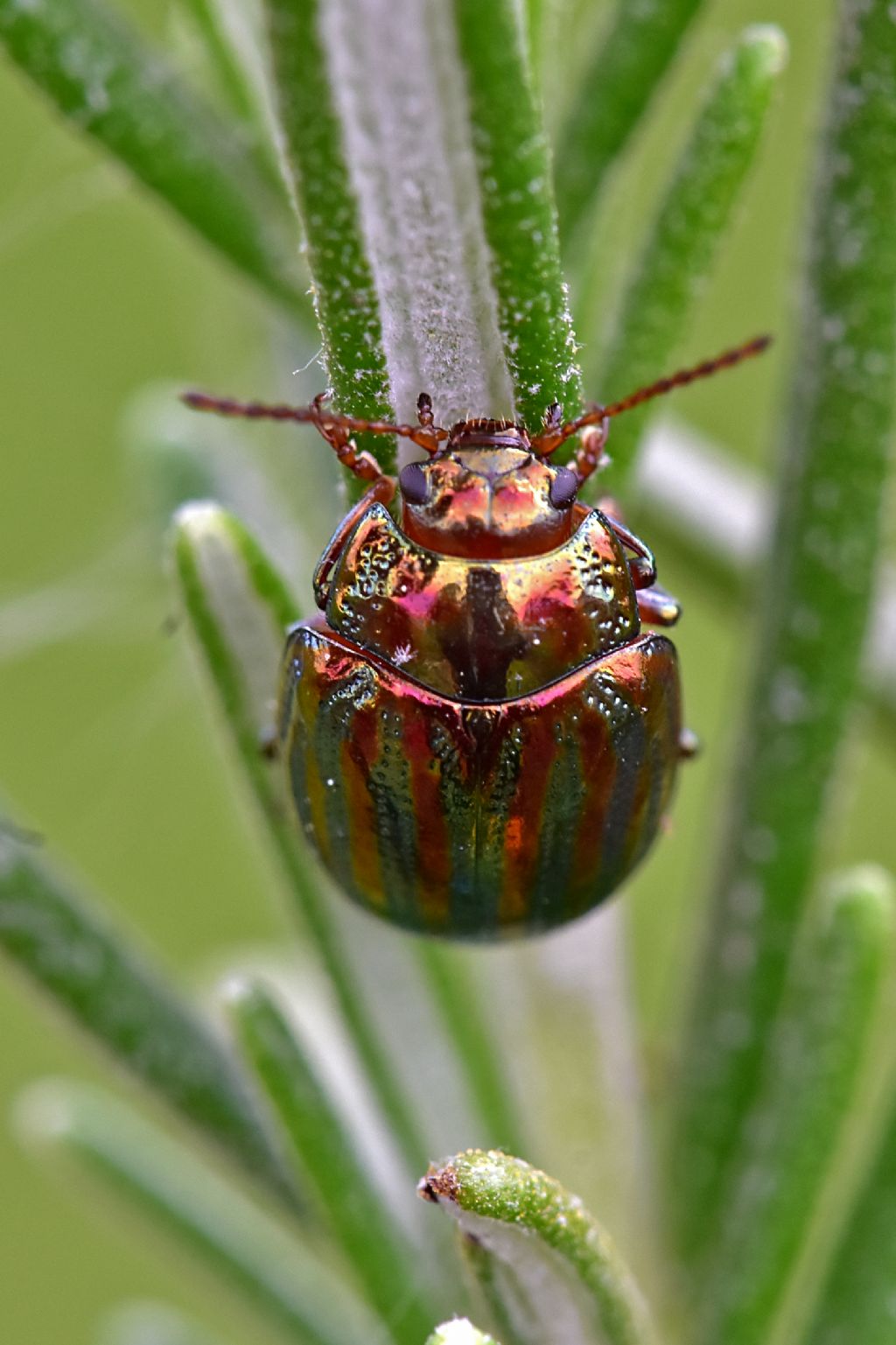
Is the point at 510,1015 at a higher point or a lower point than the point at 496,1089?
higher

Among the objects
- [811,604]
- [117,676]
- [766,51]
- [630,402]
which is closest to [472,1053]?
[811,604]

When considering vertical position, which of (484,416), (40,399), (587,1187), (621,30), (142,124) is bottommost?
(587,1187)

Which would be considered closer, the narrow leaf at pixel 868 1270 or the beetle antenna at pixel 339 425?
the beetle antenna at pixel 339 425

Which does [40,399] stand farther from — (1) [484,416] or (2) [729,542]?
(1) [484,416]

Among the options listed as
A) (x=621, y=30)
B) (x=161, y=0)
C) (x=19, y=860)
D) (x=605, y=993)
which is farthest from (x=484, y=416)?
(x=161, y=0)

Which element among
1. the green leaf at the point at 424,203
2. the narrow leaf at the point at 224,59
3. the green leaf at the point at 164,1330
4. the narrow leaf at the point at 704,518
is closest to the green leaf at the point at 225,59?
the narrow leaf at the point at 224,59

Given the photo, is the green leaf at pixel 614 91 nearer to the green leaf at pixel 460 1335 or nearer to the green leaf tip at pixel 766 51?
the green leaf tip at pixel 766 51
